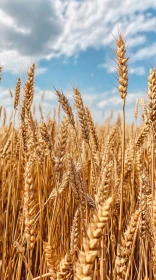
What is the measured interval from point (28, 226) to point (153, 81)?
2.09 feet

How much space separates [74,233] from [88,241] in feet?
1.82

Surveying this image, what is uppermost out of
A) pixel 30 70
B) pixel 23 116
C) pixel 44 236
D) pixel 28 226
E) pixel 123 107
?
pixel 30 70

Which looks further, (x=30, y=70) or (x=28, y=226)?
(x=30, y=70)

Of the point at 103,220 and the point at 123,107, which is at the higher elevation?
the point at 123,107

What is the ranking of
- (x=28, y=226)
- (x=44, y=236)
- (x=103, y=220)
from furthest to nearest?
(x=44, y=236)
(x=28, y=226)
(x=103, y=220)

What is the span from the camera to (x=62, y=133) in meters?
1.25

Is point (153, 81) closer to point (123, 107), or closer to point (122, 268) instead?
point (123, 107)

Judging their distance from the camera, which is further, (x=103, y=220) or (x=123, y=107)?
(x=123, y=107)

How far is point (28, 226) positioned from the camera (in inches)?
35.9

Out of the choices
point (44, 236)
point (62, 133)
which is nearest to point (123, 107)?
point (62, 133)

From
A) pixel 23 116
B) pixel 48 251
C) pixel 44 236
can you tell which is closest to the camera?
pixel 48 251

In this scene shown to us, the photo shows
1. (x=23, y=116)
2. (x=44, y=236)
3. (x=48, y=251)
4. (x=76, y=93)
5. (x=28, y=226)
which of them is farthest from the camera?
(x=44, y=236)

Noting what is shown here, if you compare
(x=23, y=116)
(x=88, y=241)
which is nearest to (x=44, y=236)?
(x=23, y=116)

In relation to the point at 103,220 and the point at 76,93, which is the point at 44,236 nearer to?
the point at 76,93
